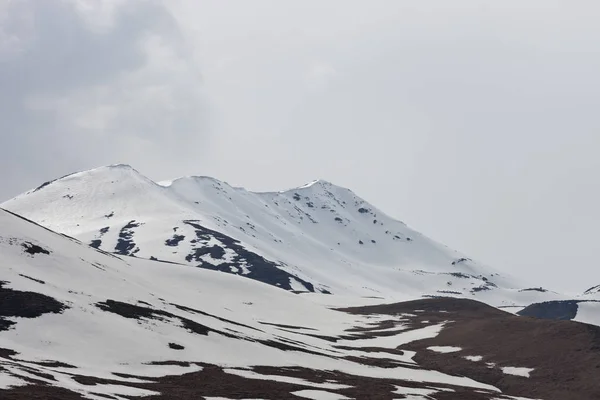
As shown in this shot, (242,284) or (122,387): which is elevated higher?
(242,284)

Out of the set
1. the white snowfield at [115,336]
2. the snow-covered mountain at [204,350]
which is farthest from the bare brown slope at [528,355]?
the white snowfield at [115,336]

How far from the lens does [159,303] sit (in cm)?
8575

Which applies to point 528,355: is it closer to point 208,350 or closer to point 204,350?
point 208,350

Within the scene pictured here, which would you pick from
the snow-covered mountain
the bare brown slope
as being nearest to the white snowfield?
the snow-covered mountain

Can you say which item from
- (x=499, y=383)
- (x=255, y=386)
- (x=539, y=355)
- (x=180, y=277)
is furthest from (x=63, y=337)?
(x=180, y=277)

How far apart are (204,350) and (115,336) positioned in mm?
10405

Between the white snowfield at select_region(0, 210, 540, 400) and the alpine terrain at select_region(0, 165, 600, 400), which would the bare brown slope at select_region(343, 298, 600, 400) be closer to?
the alpine terrain at select_region(0, 165, 600, 400)

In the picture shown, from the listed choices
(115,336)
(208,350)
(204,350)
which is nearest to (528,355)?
(208,350)

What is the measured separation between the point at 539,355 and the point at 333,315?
70.8 meters

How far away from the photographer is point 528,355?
3509 inches

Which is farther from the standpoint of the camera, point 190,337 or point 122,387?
point 190,337

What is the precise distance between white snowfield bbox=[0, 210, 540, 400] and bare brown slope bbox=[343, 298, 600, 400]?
203 inches

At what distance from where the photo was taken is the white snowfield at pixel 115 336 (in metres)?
52.1

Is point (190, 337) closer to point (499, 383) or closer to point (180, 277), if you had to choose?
point (499, 383)
